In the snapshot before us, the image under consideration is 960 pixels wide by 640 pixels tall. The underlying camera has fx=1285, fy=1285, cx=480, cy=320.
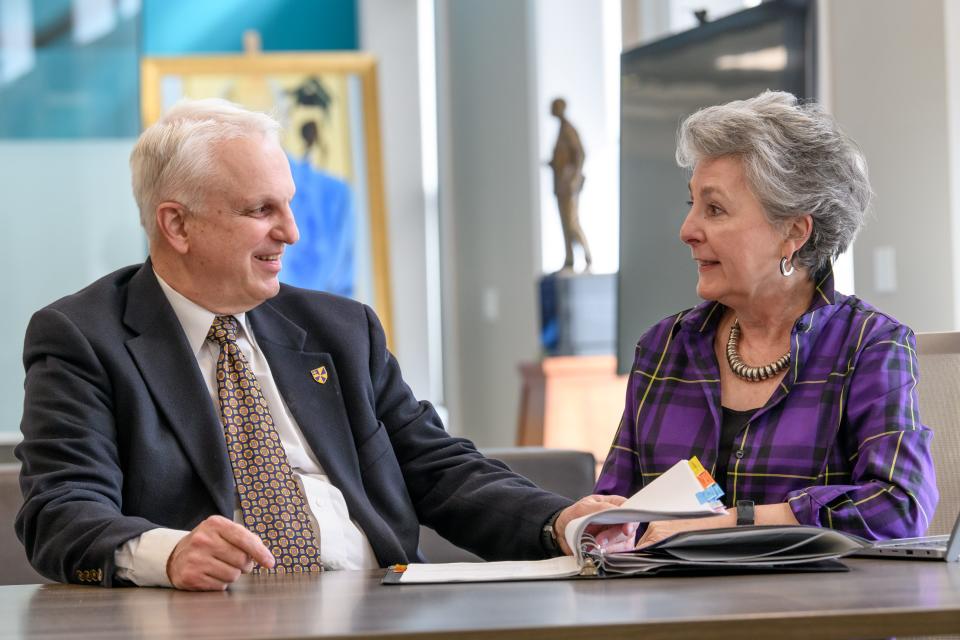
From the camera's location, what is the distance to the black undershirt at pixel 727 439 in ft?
6.22

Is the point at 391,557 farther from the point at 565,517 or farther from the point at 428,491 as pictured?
the point at 565,517

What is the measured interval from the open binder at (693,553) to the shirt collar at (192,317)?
0.65 meters

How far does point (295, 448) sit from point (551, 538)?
1.42 ft

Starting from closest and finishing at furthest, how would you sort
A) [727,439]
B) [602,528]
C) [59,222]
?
1. [602,528]
2. [727,439]
3. [59,222]

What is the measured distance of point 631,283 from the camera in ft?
12.0

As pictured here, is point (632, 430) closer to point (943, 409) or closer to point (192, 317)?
point (943, 409)

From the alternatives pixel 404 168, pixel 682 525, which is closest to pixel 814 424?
pixel 682 525

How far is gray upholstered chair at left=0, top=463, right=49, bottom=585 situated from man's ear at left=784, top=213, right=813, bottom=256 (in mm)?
1341

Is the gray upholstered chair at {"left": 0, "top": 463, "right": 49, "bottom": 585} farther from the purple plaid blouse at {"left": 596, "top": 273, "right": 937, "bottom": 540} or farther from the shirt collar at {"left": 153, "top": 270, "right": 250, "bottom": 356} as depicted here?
the purple plaid blouse at {"left": 596, "top": 273, "right": 937, "bottom": 540}

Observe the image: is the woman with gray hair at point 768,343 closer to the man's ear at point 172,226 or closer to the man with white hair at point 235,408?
the man with white hair at point 235,408

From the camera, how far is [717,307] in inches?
82.4

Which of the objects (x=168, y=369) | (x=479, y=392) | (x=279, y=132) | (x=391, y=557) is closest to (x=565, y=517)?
(x=391, y=557)

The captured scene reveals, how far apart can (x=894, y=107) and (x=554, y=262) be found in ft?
8.05

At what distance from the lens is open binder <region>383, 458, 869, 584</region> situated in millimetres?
1380
